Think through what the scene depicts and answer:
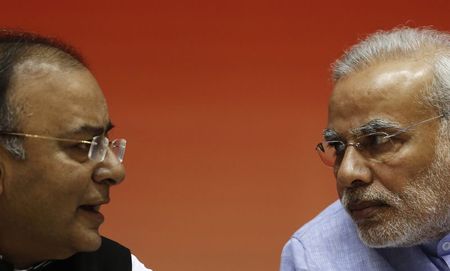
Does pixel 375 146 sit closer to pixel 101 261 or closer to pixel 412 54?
pixel 412 54

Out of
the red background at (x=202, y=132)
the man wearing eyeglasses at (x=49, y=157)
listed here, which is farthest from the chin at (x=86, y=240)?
the red background at (x=202, y=132)

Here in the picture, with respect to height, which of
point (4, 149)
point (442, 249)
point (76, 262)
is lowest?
point (442, 249)

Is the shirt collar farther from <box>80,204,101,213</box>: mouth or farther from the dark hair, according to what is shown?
the dark hair

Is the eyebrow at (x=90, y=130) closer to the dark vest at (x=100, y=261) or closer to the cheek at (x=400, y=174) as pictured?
the dark vest at (x=100, y=261)

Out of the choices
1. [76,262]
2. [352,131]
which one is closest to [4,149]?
[76,262]

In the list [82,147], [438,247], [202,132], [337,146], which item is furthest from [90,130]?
[202,132]

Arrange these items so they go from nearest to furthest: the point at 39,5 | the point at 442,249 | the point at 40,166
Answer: the point at 40,166
the point at 442,249
the point at 39,5

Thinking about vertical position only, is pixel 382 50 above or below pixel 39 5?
below

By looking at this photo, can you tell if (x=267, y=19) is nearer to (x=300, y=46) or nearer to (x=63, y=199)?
Result: (x=300, y=46)

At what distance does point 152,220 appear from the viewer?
2705mm

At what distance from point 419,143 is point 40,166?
88 centimetres

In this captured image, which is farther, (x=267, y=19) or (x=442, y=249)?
(x=267, y=19)

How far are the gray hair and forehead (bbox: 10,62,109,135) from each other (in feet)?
2.16

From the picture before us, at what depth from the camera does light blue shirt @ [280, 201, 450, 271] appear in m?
1.63
